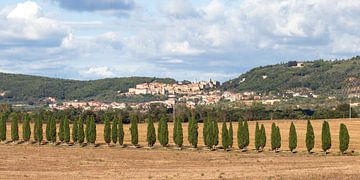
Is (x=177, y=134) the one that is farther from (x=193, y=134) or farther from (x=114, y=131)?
(x=114, y=131)

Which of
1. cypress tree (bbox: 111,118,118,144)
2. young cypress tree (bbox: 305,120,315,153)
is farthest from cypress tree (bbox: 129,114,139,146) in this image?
young cypress tree (bbox: 305,120,315,153)

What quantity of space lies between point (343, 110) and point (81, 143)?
53.1 m

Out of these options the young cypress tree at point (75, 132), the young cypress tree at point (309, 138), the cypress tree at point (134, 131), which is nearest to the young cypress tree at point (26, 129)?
the young cypress tree at point (75, 132)

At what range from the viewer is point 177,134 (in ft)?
232

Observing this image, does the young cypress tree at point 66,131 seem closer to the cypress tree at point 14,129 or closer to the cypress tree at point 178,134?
the cypress tree at point 14,129

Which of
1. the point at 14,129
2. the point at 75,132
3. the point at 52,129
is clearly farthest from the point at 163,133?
the point at 14,129

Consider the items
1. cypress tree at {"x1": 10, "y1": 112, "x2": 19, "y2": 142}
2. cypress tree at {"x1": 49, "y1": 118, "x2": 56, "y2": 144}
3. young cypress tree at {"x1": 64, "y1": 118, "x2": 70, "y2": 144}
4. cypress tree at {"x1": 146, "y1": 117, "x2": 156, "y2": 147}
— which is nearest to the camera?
cypress tree at {"x1": 146, "y1": 117, "x2": 156, "y2": 147}

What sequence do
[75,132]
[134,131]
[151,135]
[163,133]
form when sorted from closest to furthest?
[163,133] → [151,135] → [134,131] → [75,132]

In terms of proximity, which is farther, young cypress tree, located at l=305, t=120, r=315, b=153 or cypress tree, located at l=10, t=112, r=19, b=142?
cypress tree, located at l=10, t=112, r=19, b=142

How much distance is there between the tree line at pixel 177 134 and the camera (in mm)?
64750

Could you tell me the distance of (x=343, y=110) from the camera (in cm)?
11231

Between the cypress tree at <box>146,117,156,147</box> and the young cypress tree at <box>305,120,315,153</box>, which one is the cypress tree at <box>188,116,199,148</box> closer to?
the cypress tree at <box>146,117,156,147</box>

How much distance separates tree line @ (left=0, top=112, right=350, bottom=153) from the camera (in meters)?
64.8

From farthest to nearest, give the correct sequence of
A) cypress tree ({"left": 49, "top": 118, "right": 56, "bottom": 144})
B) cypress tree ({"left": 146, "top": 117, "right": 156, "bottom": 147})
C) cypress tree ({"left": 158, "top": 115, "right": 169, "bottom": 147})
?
cypress tree ({"left": 49, "top": 118, "right": 56, "bottom": 144})
cypress tree ({"left": 146, "top": 117, "right": 156, "bottom": 147})
cypress tree ({"left": 158, "top": 115, "right": 169, "bottom": 147})
